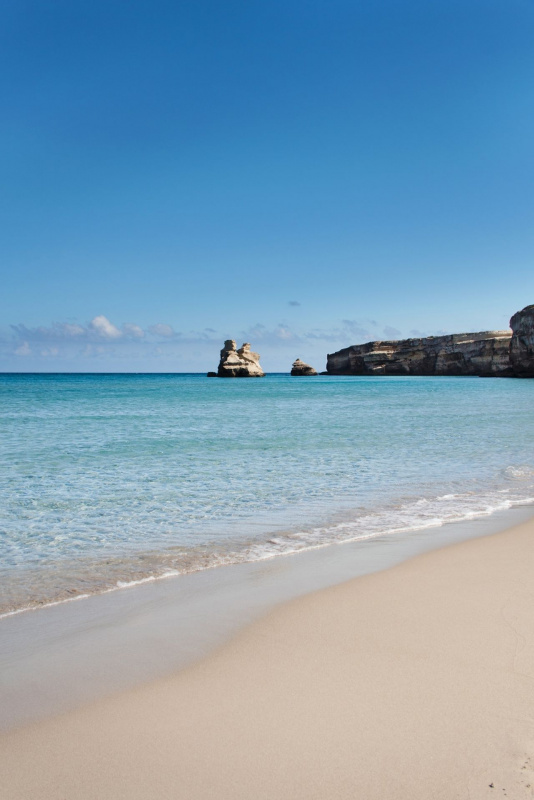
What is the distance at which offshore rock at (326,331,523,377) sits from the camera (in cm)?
10569

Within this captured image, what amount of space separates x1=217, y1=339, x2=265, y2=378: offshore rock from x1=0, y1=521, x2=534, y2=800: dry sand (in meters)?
104

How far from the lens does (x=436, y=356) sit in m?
122

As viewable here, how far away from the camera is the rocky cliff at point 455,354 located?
7819cm

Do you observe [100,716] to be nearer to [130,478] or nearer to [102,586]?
[102,586]

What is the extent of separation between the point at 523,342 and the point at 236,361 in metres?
54.4

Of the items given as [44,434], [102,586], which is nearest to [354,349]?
[44,434]

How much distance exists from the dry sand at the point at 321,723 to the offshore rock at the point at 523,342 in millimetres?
80195

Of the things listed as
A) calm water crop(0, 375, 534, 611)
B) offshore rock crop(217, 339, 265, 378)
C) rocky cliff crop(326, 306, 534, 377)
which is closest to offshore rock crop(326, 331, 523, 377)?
rocky cliff crop(326, 306, 534, 377)

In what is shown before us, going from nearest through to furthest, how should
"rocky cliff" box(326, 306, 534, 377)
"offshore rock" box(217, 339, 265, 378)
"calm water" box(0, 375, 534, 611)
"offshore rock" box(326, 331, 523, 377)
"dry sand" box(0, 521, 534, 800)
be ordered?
"dry sand" box(0, 521, 534, 800), "calm water" box(0, 375, 534, 611), "rocky cliff" box(326, 306, 534, 377), "offshore rock" box(326, 331, 523, 377), "offshore rock" box(217, 339, 265, 378)

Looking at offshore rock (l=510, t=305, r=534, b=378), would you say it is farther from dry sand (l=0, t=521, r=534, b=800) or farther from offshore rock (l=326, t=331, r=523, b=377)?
dry sand (l=0, t=521, r=534, b=800)

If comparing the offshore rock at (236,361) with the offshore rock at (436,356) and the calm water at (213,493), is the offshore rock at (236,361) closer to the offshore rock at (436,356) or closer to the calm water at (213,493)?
the offshore rock at (436,356)

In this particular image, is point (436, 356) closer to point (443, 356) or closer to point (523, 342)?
point (443, 356)

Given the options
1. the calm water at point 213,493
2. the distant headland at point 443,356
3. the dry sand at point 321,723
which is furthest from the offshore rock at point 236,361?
the dry sand at point 321,723

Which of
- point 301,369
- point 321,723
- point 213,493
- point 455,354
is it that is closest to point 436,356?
point 455,354
